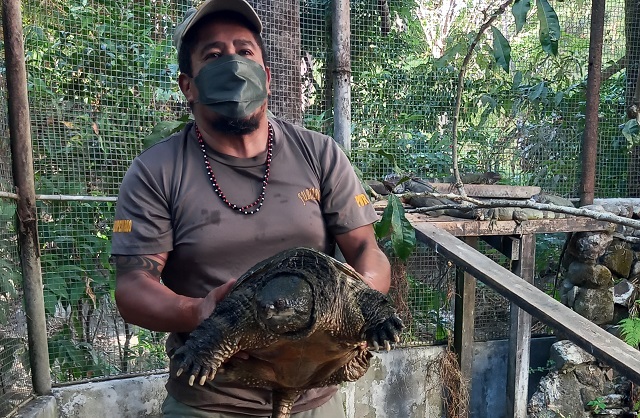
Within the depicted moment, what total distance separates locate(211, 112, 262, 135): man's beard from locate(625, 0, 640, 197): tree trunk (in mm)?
3835

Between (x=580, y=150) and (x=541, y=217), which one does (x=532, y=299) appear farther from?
(x=580, y=150)

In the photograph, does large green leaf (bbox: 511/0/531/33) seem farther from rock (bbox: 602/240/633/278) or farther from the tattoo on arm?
rock (bbox: 602/240/633/278)

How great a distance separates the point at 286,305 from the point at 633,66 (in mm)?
4459

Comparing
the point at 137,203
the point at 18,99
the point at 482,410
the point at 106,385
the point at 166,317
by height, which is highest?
the point at 18,99

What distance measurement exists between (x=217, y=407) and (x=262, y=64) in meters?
1.15

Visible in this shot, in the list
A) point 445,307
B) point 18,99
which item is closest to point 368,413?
point 445,307

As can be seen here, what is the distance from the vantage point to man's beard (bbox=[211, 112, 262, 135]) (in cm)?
181

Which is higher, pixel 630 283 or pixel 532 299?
pixel 532 299

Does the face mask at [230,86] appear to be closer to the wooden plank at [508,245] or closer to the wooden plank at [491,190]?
the wooden plank at [491,190]

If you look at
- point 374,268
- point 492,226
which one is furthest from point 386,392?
point 374,268

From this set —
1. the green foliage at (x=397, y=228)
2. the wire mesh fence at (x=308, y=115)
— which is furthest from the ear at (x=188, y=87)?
the wire mesh fence at (x=308, y=115)

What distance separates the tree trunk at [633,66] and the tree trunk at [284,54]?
2742 mm

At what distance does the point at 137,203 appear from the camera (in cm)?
168

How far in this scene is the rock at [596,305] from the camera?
14.0 ft
